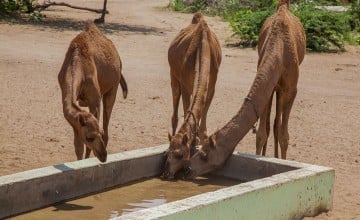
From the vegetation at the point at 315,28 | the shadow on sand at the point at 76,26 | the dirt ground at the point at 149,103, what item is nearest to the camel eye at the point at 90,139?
the dirt ground at the point at 149,103

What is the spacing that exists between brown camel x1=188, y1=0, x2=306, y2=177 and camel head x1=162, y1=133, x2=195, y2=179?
13 centimetres

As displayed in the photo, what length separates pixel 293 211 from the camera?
24.8 feet

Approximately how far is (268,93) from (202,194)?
2.35 meters

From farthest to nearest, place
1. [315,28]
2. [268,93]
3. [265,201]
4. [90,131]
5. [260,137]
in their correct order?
1. [315,28]
2. [260,137]
3. [268,93]
4. [90,131]
5. [265,201]

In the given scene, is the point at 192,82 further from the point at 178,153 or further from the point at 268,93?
the point at 178,153

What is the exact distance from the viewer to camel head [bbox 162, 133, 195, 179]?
838cm

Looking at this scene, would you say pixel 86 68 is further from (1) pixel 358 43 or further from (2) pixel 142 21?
(2) pixel 142 21

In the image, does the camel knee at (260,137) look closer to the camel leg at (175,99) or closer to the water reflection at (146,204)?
the camel leg at (175,99)

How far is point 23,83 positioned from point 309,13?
8716 mm

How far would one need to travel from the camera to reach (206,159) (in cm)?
855

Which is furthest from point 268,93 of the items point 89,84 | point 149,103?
point 149,103

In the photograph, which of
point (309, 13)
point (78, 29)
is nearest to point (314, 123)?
point (309, 13)

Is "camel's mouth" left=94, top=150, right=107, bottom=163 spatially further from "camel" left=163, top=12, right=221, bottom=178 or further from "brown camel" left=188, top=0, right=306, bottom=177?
"brown camel" left=188, top=0, right=306, bottom=177

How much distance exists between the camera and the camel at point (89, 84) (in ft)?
24.5
